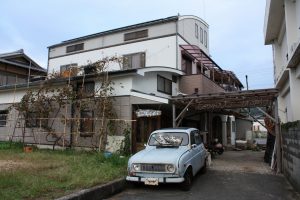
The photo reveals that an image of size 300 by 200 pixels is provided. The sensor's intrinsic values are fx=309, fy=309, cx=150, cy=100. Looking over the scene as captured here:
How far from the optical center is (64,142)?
17.0m

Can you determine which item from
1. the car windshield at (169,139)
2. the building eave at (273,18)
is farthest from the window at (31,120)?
the building eave at (273,18)

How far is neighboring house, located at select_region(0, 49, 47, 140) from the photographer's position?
69.1 ft

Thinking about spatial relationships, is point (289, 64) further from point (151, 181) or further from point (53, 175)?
point (53, 175)

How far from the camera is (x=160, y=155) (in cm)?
934

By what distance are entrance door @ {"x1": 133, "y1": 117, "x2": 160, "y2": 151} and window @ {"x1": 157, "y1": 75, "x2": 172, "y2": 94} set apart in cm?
185

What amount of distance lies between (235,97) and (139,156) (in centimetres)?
718

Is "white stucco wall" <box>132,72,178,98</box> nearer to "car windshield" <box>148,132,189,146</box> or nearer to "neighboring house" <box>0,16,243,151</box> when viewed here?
"neighboring house" <box>0,16,243,151</box>

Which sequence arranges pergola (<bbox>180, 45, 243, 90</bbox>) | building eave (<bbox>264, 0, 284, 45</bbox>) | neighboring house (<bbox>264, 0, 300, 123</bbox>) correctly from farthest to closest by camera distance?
pergola (<bbox>180, 45, 243, 90</bbox>) < building eave (<bbox>264, 0, 284, 45</bbox>) < neighboring house (<bbox>264, 0, 300, 123</bbox>)

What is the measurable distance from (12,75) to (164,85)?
49.2ft

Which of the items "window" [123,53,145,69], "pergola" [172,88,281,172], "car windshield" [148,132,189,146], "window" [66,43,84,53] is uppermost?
"window" [66,43,84,53]

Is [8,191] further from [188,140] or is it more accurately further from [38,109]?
[38,109]

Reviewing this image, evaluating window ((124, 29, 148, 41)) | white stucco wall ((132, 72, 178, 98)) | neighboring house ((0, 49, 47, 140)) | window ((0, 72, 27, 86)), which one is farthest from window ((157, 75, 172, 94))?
window ((0, 72, 27, 86))

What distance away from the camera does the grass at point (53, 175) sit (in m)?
7.24

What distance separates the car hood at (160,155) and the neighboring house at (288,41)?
4.87 m
